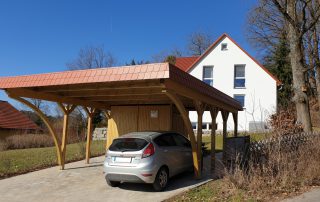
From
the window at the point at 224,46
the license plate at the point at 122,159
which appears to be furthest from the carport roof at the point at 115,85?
the window at the point at 224,46

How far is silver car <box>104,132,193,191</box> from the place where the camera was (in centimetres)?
895

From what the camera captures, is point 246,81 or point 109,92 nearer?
point 109,92

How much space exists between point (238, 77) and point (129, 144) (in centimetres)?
2398

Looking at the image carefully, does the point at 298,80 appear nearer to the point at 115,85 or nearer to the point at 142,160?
the point at 115,85

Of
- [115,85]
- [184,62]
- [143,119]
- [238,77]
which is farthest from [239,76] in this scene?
[115,85]

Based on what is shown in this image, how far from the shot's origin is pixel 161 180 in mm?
9391

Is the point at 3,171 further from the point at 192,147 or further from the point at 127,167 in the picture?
the point at 192,147

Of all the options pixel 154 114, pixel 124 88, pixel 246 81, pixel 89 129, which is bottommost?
pixel 89 129

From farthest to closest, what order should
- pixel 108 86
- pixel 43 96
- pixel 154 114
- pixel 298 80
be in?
pixel 298 80, pixel 154 114, pixel 43 96, pixel 108 86

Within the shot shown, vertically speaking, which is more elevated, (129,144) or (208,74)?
(208,74)

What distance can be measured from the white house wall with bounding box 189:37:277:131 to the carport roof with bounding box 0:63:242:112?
16.2 m

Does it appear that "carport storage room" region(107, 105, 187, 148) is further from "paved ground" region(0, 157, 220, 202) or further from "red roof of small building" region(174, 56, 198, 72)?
"red roof of small building" region(174, 56, 198, 72)

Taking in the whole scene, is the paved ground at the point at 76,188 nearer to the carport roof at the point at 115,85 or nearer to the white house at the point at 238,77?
the carport roof at the point at 115,85

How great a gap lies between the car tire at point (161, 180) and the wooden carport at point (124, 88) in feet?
4.73
